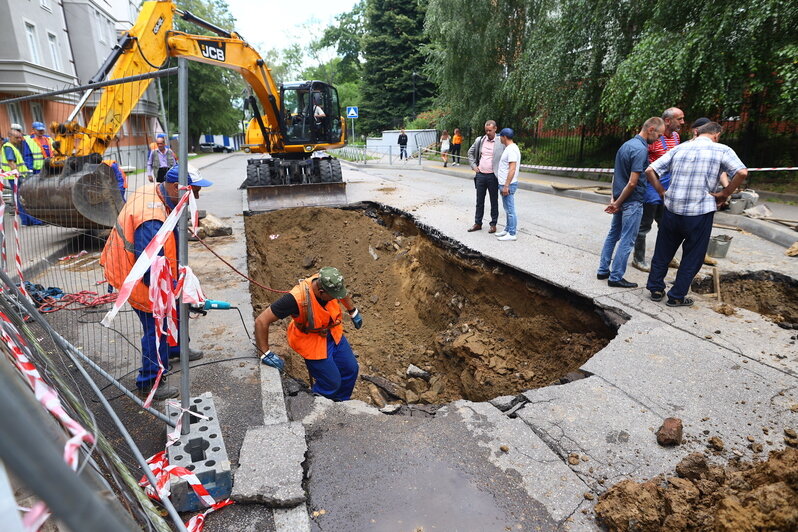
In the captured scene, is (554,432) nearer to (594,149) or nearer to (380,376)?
(380,376)

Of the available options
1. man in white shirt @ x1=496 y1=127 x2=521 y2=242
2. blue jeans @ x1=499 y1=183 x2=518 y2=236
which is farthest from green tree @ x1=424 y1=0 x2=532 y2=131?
blue jeans @ x1=499 y1=183 x2=518 y2=236

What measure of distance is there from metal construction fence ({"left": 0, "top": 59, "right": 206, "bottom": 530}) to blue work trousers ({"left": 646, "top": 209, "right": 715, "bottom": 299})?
460cm

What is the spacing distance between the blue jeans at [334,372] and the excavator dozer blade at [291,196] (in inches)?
265

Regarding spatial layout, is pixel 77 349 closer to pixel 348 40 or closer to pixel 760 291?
pixel 760 291

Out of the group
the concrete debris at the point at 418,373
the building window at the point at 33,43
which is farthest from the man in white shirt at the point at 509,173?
the building window at the point at 33,43

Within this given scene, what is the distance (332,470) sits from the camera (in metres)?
2.80

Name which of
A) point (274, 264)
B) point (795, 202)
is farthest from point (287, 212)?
point (795, 202)

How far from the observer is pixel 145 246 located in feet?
11.5

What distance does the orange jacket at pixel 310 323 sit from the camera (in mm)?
4039

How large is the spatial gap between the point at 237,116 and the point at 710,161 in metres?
48.2

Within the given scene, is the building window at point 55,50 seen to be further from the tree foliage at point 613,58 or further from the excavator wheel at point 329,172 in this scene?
the excavator wheel at point 329,172

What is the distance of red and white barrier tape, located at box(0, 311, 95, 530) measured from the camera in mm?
859

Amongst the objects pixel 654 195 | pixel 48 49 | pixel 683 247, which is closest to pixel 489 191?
pixel 654 195

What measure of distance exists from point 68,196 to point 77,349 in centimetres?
448
